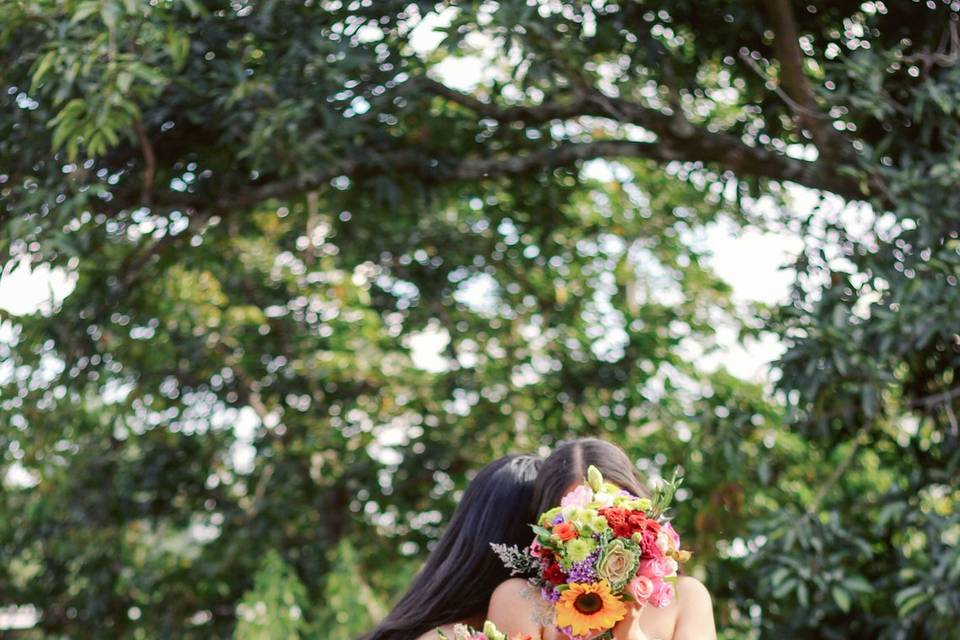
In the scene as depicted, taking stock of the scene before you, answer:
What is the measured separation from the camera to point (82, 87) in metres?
4.30

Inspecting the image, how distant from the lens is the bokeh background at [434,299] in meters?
4.60

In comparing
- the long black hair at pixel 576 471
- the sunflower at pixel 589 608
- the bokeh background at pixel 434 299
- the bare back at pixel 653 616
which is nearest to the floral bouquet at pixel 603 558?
the sunflower at pixel 589 608

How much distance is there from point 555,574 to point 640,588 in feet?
0.61

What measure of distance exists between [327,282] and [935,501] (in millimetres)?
3399

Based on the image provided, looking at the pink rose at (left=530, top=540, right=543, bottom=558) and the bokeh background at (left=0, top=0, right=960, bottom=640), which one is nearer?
the pink rose at (left=530, top=540, right=543, bottom=558)

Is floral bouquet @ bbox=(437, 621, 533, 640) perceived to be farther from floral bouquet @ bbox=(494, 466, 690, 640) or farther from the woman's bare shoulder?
the woman's bare shoulder

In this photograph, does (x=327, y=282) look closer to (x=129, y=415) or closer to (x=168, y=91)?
(x=129, y=415)

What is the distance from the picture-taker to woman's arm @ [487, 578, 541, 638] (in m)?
2.82

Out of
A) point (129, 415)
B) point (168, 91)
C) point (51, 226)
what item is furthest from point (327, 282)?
point (51, 226)

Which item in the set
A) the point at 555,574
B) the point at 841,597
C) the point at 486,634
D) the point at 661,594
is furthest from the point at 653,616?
the point at 841,597

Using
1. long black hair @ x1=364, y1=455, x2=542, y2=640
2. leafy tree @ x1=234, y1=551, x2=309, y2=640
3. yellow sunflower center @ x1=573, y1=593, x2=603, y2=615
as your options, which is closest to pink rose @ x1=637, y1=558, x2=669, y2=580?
yellow sunflower center @ x1=573, y1=593, x2=603, y2=615

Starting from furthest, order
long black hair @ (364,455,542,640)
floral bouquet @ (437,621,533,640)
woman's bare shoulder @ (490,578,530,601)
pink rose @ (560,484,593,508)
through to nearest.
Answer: long black hair @ (364,455,542,640) < woman's bare shoulder @ (490,578,530,601) < pink rose @ (560,484,593,508) < floral bouquet @ (437,621,533,640)

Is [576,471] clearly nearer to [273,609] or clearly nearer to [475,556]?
[475,556]

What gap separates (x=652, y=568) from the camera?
2627 millimetres
